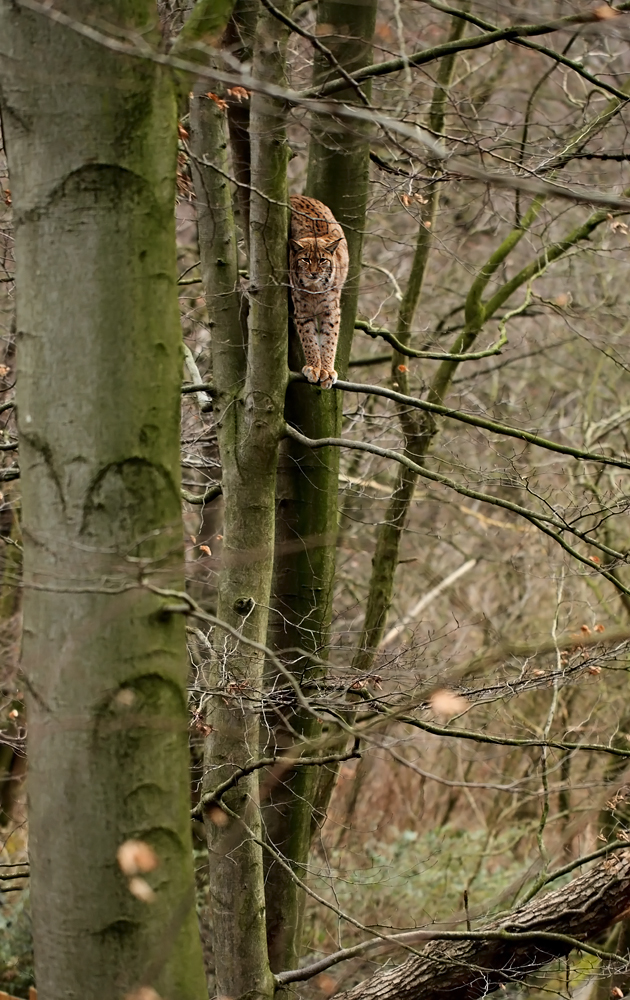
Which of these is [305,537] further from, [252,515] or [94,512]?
[94,512]

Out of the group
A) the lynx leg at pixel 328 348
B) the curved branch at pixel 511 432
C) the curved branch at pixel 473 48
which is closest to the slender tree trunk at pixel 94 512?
the curved branch at pixel 473 48

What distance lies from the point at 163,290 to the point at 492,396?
24.2 feet

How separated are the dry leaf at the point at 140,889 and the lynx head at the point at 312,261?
10.1 ft

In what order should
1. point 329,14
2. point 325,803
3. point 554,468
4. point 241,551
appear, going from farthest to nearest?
1. point 554,468
2. point 325,803
3. point 329,14
4. point 241,551

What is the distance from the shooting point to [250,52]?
3949 mm

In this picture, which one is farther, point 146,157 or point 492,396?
point 492,396

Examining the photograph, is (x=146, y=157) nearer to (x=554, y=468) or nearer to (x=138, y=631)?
(x=138, y=631)

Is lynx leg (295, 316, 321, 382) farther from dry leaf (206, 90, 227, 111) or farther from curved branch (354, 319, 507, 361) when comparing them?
dry leaf (206, 90, 227, 111)

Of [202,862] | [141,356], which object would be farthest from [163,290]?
[202,862]

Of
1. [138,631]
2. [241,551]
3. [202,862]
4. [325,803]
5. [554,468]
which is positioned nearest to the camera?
[138,631]

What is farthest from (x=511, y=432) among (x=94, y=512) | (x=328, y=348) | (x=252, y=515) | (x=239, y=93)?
(x=94, y=512)

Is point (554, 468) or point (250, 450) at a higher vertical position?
point (554, 468)

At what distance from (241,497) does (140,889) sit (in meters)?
2.23

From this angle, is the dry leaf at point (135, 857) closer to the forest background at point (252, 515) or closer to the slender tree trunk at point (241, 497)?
the forest background at point (252, 515)
